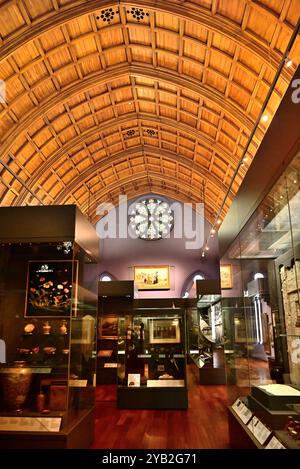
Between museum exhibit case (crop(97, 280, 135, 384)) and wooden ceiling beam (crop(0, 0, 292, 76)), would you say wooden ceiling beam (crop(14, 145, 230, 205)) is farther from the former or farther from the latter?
wooden ceiling beam (crop(0, 0, 292, 76))

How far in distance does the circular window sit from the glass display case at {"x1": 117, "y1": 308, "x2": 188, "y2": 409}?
1257 centimetres

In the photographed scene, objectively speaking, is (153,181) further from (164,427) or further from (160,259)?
(164,427)

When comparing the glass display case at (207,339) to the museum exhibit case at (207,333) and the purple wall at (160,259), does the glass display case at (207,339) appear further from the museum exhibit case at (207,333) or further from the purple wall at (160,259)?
the purple wall at (160,259)

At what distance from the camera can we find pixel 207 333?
1270 cm

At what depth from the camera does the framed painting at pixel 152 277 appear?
2019 centimetres

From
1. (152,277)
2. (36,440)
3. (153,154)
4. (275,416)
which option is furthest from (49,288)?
(152,277)

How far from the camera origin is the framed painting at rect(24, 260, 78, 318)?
4.29m

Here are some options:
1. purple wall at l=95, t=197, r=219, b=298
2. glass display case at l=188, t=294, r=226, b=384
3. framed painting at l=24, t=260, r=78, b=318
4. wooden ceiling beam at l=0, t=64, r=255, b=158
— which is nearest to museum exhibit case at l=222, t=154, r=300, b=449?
framed painting at l=24, t=260, r=78, b=318

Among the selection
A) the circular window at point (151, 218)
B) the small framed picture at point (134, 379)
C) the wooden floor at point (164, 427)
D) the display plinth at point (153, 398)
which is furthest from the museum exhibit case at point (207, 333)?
the circular window at point (151, 218)

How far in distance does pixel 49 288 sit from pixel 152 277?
1612 centimetres
